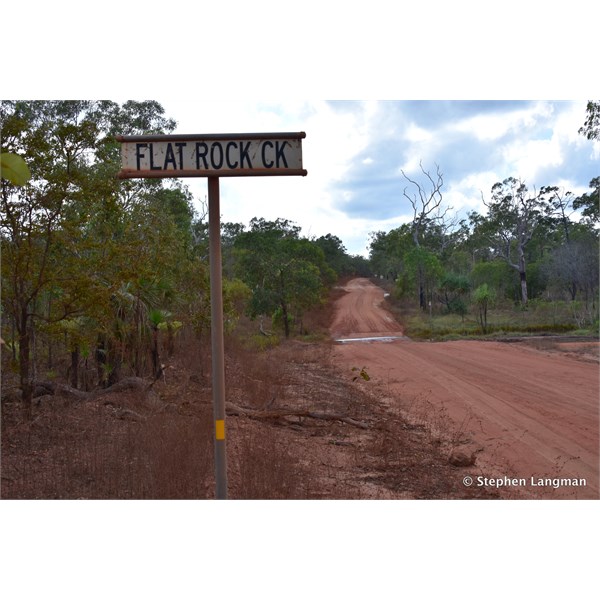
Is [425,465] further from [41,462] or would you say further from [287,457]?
[41,462]

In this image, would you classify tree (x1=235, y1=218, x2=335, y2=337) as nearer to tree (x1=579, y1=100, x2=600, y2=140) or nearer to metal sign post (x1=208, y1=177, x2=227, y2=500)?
tree (x1=579, y1=100, x2=600, y2=140)

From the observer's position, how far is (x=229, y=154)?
11.3 ft

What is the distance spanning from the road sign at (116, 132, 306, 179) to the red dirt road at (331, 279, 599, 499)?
146 inches

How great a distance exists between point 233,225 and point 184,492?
64.4 ft

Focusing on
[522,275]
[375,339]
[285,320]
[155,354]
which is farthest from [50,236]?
[522,275]

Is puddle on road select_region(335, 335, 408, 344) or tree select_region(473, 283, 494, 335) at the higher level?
tree select_region(473, 283, 494, 335)

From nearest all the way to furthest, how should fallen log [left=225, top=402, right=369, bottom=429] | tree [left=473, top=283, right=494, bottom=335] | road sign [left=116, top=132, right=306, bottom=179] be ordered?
road sign [left=116, top=132, right=306, bottom=179] < fallen log [left=225, top=402, right=369, bottom=429] < tree [left=473, top=283, right=494, bottom=335]

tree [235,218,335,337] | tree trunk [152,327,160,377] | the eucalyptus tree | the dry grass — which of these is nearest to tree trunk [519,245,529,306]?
tree [235,218,335,337]

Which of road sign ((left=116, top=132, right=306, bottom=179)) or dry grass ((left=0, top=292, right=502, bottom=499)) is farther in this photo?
dry grass ((left=0, top=292, right=502, bottom=499))

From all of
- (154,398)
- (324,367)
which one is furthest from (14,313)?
(324,367)

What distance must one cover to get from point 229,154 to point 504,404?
23.1 ft

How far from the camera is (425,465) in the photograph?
6.13 meters

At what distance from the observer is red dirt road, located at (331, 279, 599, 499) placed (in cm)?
604

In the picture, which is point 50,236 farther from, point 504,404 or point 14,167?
point 504,404
